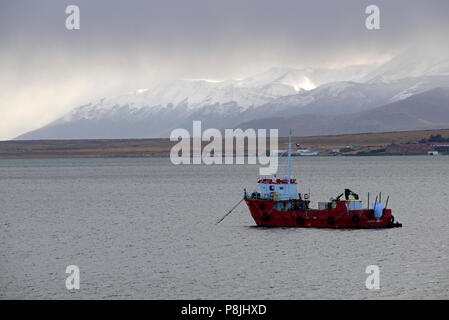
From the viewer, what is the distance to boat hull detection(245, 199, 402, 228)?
80.6 metres

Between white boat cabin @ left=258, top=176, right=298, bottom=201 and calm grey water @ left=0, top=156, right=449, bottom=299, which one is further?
white boat cabin @ left=258, top=176, right=298, bottom=201

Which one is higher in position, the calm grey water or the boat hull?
the boat hull

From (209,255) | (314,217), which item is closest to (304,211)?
(314,217)

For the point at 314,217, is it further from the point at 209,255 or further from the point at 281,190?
the point at 209,255

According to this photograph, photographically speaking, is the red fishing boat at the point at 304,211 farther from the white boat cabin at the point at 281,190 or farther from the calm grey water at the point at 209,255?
the calm grey water at the point at 209,255

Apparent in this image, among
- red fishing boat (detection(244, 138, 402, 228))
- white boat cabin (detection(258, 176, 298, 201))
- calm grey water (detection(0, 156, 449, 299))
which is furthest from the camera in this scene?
white boat cabin (detection(258, 176, 298, 201))

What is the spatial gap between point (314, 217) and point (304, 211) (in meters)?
1.35

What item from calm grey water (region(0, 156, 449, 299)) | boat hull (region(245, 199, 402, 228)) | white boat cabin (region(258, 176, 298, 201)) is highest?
white boat cabin (region(258, 176, 298, 201))

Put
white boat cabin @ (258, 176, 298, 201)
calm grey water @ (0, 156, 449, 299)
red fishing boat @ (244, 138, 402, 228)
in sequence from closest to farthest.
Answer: calm grey water @ (0, 156, 449, 299), red fishing boat @ (244, 138, 402, 228), white boat cabin @ (258, 176, 298, 201)

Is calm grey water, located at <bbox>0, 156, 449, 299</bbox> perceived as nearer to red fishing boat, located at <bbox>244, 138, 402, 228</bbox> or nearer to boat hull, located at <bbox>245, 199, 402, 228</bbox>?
boat hull, located at <bbox>245, 199, 402, 228</bbox>

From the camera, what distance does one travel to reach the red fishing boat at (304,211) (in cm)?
8062

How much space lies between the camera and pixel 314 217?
81.6 m

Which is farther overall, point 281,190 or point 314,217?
point 281,190

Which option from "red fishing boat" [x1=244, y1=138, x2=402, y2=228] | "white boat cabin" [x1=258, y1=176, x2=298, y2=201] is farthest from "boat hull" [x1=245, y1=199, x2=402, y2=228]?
"white boat cabin" [x1=258, y1=176, x2=298, y2=201]
